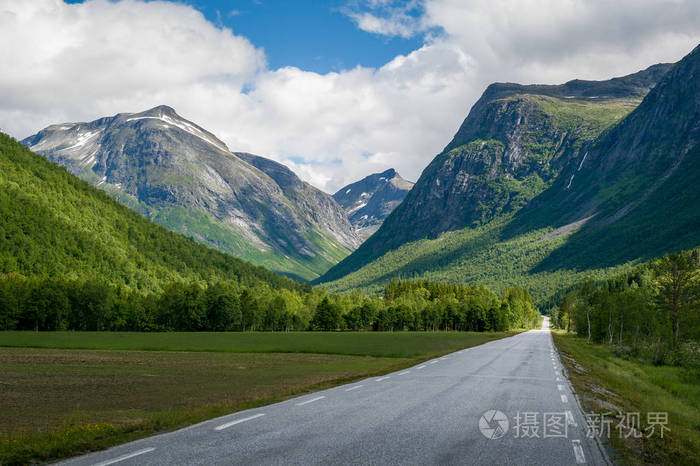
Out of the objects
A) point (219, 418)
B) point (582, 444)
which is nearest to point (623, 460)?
point (582, 444)

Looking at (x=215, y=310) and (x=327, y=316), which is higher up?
(x=215, y=310)

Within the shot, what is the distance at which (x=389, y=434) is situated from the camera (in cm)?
1190

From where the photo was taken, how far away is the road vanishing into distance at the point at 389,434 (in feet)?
32.7

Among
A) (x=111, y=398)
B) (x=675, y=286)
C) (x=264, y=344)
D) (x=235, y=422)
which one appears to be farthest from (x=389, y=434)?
(x=675, y=286)

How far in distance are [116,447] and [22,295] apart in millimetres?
131321

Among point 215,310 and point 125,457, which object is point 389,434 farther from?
point 215,310

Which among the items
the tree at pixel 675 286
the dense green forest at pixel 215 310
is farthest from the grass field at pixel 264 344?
the dense green forest at pixel 215 310

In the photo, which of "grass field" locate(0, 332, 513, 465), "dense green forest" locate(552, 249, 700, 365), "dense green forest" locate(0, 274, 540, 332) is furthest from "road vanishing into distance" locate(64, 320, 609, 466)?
"dense green forest" locate(0, 274, 540, 332)

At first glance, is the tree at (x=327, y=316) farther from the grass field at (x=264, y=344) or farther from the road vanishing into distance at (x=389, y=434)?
the road vanishing into distance at (x=389, y=434)

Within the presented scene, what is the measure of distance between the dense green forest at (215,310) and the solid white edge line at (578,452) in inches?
5229

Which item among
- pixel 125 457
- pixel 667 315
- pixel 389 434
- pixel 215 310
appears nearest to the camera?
pixel 125 457

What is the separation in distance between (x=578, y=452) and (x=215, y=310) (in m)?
141

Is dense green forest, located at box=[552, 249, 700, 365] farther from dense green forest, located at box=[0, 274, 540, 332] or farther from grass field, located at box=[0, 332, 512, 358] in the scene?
dense green forest, located at box=[0, 274, 540, 332]

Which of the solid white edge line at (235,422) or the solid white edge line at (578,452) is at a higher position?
the solid white edge line at (578,452)
